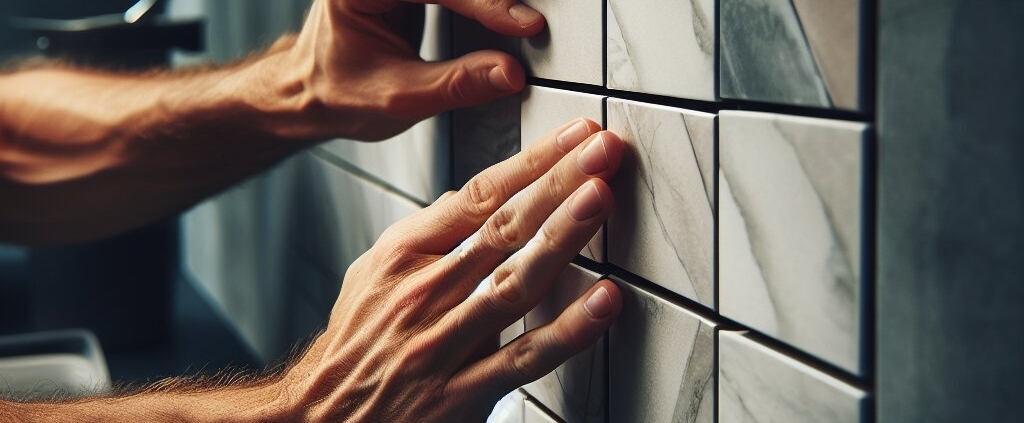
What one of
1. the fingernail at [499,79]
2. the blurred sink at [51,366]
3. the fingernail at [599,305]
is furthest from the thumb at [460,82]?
the blurred sink at [51,366]

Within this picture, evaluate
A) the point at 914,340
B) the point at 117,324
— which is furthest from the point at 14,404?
the point at 117,324

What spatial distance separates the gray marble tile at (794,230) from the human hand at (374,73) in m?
0.27

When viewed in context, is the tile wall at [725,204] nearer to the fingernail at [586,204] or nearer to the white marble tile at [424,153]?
the fingernail at [586,204]

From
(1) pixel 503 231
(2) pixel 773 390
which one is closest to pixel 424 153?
(1) pixel 503 231

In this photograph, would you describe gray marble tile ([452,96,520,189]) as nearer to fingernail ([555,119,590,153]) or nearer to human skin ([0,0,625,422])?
human skin ([0,0,625,422])

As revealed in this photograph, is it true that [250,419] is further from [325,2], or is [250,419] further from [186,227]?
[186,227]

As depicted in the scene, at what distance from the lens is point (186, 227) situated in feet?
9.99

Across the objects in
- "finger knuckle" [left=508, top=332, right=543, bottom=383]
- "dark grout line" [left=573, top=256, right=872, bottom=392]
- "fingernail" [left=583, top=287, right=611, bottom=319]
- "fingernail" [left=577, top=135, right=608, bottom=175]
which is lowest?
"finger knuckle" [left=508, top=332, right=543, bottom=383]

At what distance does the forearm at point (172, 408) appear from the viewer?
2.58ft

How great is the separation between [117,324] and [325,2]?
69.2 inches

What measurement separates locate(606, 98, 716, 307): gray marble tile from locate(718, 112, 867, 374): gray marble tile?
0.02 m

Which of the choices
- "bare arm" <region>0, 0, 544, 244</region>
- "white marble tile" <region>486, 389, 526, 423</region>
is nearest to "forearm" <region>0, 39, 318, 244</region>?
"bare arm" <region>0, 0, 544, 244</region>

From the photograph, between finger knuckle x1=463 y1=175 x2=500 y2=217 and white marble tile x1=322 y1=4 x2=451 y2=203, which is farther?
white marble tile x1=322 y1=4 x2=451 y2=203

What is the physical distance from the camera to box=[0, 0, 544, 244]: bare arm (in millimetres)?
889
